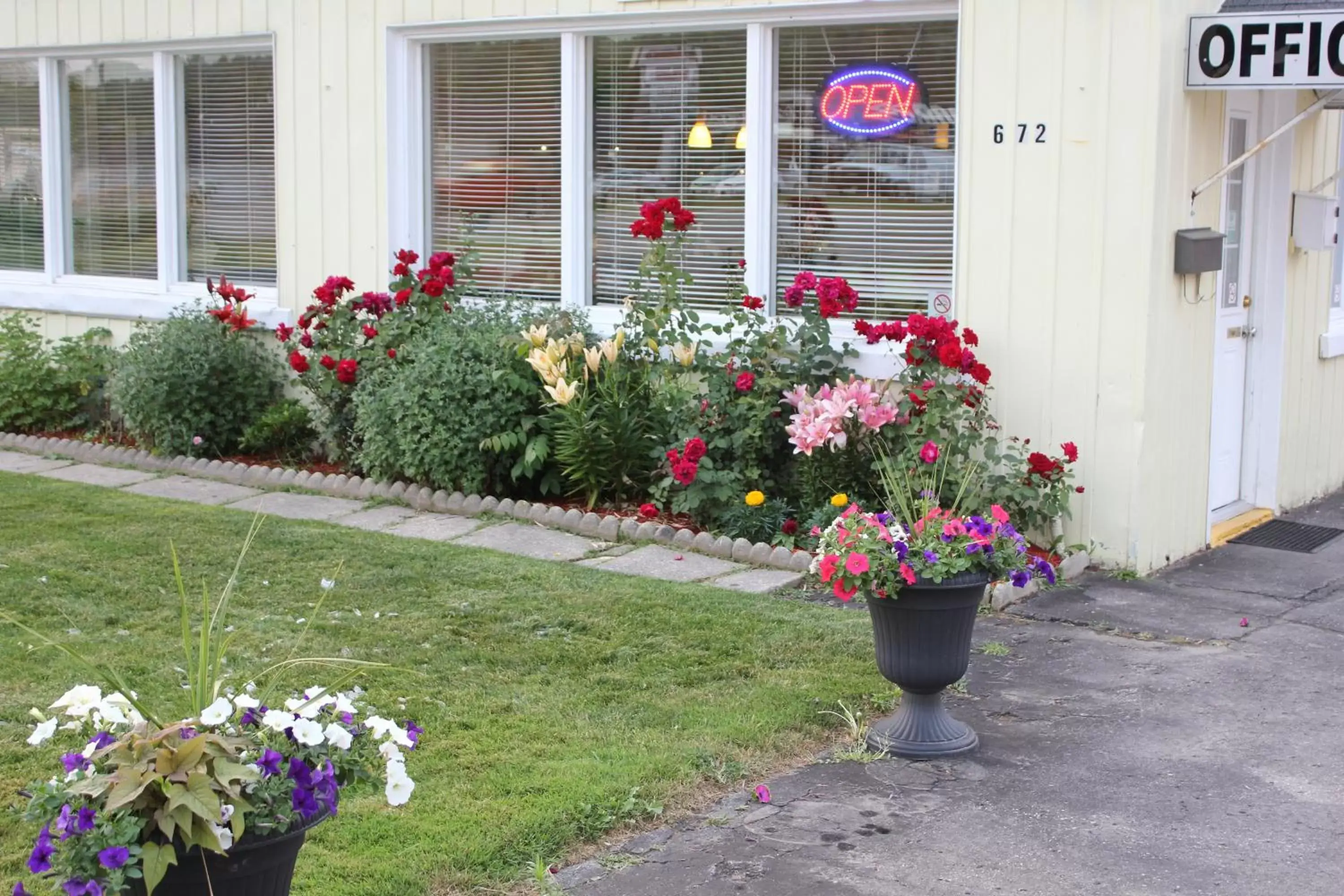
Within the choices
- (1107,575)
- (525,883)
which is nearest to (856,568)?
(525,883)

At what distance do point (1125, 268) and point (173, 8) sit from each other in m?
6.68

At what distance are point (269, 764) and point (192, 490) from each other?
21.0 feet

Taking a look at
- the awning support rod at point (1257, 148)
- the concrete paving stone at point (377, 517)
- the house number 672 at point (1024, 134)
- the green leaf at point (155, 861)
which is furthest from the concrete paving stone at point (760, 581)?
the green leaf at point (155, 861)

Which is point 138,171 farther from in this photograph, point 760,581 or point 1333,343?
point 1333,343

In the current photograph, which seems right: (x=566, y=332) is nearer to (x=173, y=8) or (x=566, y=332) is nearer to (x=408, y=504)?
(x=408, y=504)

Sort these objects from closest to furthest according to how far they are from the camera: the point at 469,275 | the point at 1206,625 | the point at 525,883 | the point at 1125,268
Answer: the point at 525,883 → the point at 1206,625 → the point at 1125,268 → the point at 469,275

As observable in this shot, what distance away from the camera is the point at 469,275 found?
9.58 meters

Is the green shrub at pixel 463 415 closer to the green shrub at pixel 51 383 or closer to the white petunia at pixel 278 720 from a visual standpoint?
the green shrub at pixel 51 383

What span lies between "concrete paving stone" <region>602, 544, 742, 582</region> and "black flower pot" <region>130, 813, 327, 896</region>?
4120 millimetres

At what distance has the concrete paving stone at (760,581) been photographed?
7055 millimetres

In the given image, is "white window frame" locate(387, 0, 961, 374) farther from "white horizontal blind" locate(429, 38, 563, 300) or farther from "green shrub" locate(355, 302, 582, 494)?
"green shrub" locate(355, 302, 582, 494)

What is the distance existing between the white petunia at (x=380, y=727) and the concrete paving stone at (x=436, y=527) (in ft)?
15.2

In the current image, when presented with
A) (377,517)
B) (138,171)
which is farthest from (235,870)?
(138,171)

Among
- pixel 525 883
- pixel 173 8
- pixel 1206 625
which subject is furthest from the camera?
pixel 173 8
